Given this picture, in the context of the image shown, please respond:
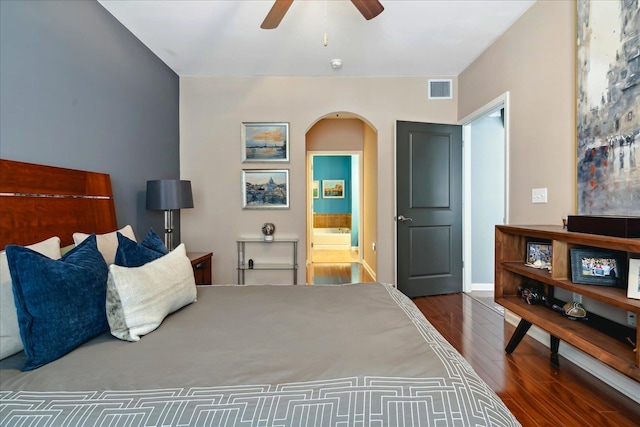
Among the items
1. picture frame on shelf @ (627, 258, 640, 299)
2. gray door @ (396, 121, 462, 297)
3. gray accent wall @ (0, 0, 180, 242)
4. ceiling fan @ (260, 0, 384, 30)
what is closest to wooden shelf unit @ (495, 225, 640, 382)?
picture frame on shelf @ (627, 258, 640, 299)

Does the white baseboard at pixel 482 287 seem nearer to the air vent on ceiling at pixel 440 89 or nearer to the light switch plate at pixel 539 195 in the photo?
the light switch plate at pixel 539 195

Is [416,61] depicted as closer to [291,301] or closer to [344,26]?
[344,26]

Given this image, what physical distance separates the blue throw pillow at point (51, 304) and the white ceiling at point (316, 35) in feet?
7.55

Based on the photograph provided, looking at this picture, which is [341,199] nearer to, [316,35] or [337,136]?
[337,136]

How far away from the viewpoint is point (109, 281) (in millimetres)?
1156

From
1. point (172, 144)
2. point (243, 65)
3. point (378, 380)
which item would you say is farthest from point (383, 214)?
point (378, 380)

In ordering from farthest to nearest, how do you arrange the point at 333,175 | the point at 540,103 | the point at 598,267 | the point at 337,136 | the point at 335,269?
the point at 333,175 → the point at 335,269 → the point at 337,136 → the point at 540,103 → the point at 598,267

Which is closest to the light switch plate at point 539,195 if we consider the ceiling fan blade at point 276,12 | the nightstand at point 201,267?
the ceiling fan blade at point 276,12

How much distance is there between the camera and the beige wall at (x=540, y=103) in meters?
2.21

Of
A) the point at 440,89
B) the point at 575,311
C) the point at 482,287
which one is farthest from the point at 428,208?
the point at 575,311

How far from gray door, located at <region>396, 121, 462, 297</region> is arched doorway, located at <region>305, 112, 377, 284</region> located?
74 cm

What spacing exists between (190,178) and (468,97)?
138 inches

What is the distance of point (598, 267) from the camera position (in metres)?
1.68

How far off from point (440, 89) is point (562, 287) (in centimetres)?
290
